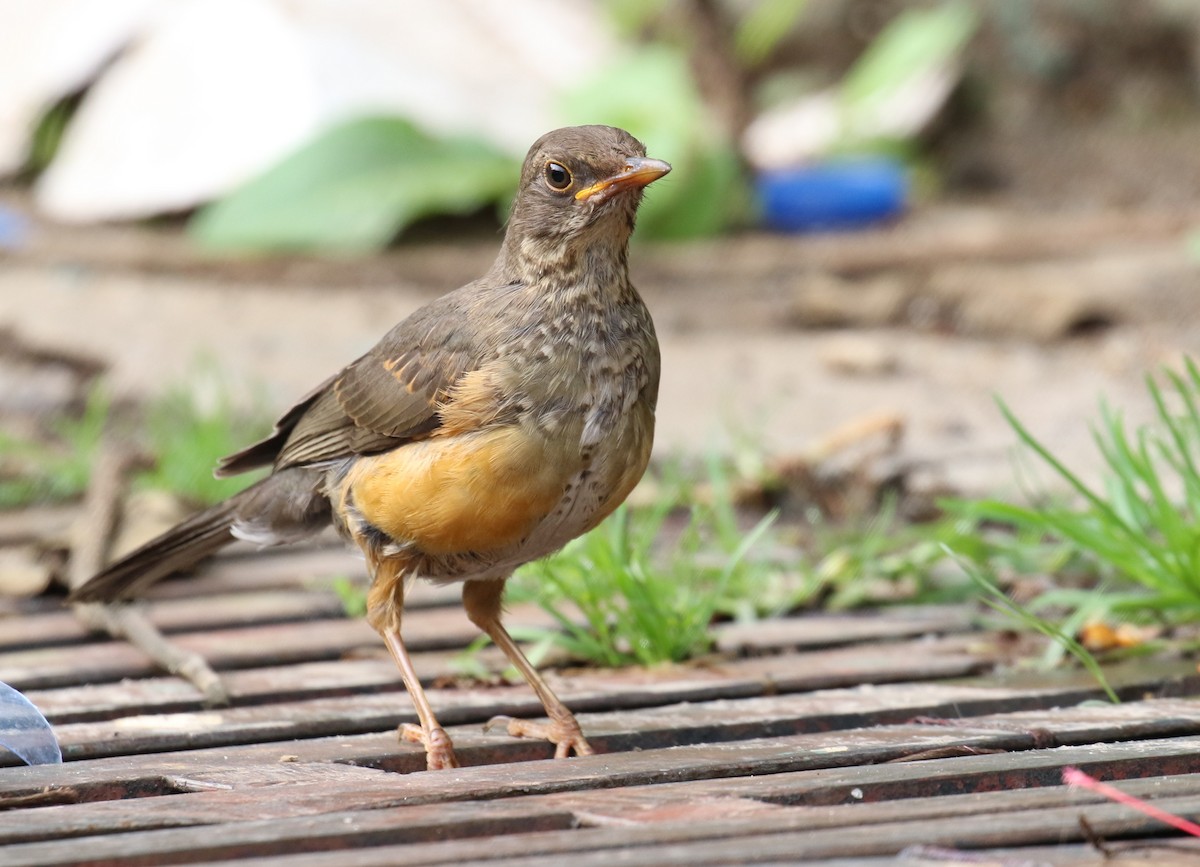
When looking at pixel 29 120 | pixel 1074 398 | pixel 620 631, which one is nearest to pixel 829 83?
pixel 29 120

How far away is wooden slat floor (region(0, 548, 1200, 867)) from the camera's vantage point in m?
2.83

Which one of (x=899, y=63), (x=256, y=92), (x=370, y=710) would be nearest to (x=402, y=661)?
(x=370, y=710)

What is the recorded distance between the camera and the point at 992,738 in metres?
3.62

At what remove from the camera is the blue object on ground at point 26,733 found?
138 inches

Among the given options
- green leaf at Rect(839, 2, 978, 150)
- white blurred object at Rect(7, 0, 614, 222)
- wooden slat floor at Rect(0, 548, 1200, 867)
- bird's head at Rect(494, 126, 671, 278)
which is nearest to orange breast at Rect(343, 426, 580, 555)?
wooden slat floor at Rect(0, 548, 1200, 867)

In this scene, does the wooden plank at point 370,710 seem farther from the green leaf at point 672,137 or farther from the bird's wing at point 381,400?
the green leaf at point 672,137

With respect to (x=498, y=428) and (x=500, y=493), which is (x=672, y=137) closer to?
(x=498, y=428)

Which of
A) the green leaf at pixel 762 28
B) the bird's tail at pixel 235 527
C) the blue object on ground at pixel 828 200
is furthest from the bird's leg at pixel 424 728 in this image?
the green leaf at pixel 762 28

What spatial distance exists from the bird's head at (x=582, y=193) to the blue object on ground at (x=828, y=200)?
8661mm

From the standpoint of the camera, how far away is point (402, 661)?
421 centimetres

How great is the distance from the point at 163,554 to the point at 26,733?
1433 mm

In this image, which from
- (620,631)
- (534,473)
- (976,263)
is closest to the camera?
(534,473)

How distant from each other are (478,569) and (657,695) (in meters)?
0.55

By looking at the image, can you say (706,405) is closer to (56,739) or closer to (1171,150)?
(56,739)
